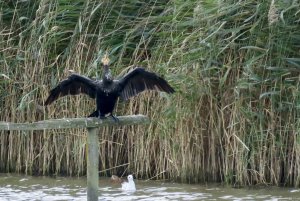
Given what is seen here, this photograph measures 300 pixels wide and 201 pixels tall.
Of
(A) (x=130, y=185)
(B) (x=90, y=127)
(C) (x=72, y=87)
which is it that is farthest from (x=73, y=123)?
(A) (x=130, y=185)

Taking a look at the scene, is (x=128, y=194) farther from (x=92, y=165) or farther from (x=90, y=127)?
(x=90, y=127)

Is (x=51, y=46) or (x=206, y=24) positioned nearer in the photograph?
(x=206, y=24)

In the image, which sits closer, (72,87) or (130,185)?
(72,87)

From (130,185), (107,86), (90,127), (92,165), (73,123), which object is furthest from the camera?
(130,185)

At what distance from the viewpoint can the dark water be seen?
9.48 meters

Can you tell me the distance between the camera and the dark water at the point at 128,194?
31.1 ft

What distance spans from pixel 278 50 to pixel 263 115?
72cm

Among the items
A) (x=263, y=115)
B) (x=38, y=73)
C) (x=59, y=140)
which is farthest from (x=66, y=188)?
(x=263, y=115)

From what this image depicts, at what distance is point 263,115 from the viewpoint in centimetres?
970

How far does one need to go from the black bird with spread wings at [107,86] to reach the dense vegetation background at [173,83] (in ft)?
4.44

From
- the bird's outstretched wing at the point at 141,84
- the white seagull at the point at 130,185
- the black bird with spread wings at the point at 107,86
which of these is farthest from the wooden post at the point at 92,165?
the white seagull at the point at 130,185

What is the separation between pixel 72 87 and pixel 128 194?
188cm

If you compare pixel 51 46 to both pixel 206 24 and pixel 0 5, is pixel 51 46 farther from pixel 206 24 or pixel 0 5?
pixel 206 24

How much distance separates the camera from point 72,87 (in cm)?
851
